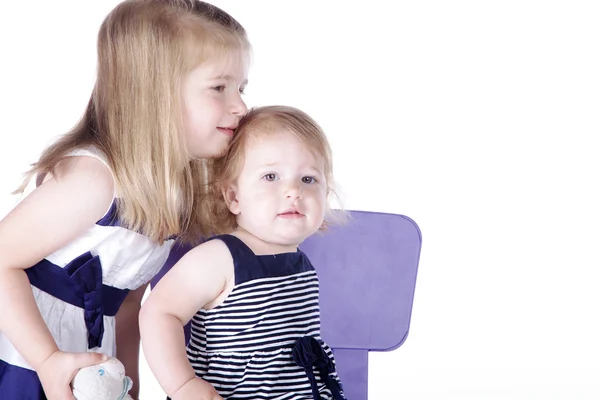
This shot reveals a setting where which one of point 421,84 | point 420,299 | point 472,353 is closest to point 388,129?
point 421,84

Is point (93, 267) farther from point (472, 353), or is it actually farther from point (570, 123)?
point (570, 123)

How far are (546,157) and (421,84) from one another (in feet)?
1.32

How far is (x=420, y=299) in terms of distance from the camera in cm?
252

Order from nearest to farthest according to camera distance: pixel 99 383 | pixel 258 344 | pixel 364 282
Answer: pixel 99 383 < pixel 258 344 < pixel 364 282

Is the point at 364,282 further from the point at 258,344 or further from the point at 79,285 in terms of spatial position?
the point at 79,285

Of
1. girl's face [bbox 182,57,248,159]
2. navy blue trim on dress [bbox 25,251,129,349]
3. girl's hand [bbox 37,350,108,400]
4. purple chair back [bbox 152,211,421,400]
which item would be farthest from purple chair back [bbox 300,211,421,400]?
girl's hand [bbox 37,350,108,400]

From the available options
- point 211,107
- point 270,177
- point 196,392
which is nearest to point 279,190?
point 270,177

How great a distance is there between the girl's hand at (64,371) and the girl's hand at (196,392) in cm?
12

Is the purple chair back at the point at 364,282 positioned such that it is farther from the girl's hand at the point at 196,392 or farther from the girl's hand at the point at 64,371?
the girl's hand at the point at 64,371

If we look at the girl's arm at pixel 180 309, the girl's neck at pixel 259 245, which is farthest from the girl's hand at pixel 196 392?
the girl's neck at pixel 259 245

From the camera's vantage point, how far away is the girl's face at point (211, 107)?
5.22ft

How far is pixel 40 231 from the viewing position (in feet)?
4.83

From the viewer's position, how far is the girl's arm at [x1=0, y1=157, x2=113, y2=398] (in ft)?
4.73

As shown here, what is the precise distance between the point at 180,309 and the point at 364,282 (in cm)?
46
